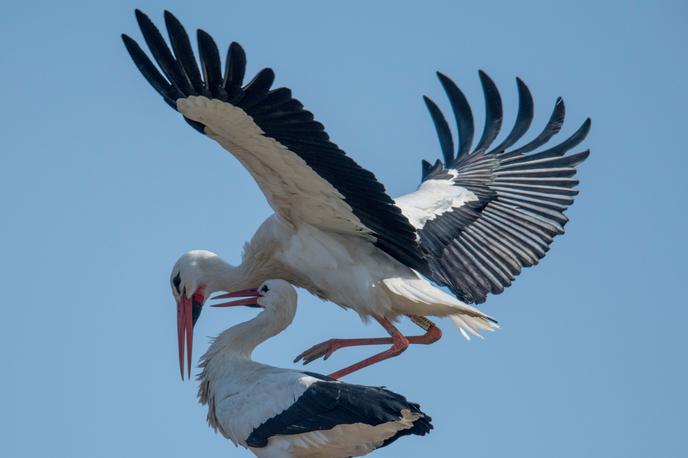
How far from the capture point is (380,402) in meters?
11.3

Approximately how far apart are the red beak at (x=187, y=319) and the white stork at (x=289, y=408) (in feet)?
3.47

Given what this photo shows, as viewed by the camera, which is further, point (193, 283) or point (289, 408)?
point (193, 283)

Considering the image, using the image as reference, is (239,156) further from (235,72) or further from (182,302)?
(182,302)

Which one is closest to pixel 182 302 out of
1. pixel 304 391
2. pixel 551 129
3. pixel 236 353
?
pixel 236 353

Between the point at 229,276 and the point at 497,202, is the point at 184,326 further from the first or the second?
the point at 497,202

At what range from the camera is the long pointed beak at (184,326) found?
44.7 ft

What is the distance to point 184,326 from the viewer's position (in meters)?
13.7

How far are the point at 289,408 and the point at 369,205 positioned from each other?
5.15 feet

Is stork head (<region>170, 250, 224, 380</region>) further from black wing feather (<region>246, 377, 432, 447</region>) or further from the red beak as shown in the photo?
black wing feather (<region>246, 377, 432, 447</region>)

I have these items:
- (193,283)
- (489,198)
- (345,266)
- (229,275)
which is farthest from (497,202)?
(193,283)

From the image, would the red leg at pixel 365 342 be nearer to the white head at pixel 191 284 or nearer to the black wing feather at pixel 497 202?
the black wing feather at pixel 497 202

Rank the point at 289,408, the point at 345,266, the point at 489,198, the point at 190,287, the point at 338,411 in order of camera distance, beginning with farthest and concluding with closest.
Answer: the point at 489,198 → the point at 190,287 → the point at 345,266 → the point at 289,408 → the point at 338,411

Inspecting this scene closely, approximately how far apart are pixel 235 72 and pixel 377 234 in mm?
2086

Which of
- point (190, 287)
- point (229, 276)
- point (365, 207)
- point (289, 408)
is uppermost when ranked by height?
point (365, 207)
